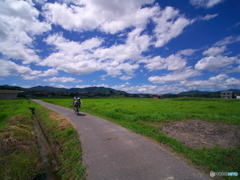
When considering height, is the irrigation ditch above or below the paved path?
below

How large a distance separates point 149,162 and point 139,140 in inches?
71.7

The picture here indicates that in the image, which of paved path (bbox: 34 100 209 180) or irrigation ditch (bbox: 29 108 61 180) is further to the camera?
irrigation ditch (bbox: 29 108 61 180)

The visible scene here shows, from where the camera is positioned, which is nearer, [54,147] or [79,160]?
[79,160]

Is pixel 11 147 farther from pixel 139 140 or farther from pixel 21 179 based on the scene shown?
pixel 139 140

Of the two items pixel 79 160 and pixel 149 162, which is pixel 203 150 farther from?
pixel 79 160

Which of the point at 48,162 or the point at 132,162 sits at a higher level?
the point at 132,162

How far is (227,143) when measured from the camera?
5.29 meters

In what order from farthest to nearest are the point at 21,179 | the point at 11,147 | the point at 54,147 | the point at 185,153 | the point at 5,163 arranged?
the point at 54,147
the point at 11,147
the point at 185,153
the point at 5,163
the point at 21,179

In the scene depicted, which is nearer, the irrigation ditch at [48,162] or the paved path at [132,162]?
the paved path at [132,162]

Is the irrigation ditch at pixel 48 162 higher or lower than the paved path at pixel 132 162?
lower

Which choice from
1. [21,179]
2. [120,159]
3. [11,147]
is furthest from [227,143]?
[11,147]

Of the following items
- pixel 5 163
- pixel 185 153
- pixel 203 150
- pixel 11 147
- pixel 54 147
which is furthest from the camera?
pixel 54 147

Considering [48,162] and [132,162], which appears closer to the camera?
[132,162]

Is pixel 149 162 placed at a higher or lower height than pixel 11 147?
higher
